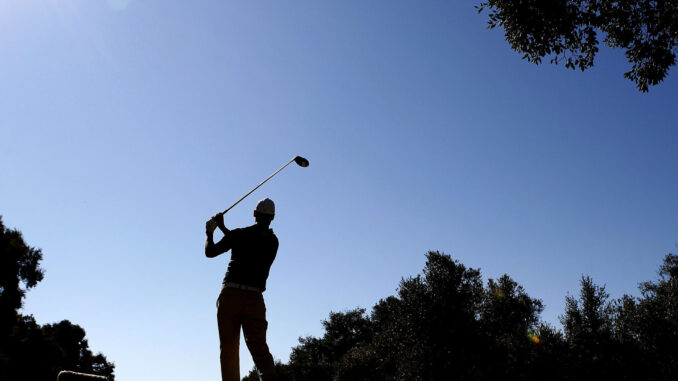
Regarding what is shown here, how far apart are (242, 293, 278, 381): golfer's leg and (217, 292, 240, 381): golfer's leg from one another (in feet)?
0.45

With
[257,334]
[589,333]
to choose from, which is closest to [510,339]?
[589,333]

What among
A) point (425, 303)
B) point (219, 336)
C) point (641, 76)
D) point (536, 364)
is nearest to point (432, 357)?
point (425, 303)

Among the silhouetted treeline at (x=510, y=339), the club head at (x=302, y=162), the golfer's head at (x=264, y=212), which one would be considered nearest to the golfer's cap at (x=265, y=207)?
the golfer's head at (x=264, y=212)

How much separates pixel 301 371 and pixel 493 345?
123ft

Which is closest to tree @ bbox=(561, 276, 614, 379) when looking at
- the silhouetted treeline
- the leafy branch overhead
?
the silhouetted treeline

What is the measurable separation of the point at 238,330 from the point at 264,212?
5.03ft

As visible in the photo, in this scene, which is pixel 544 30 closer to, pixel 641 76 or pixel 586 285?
pixel 641 76

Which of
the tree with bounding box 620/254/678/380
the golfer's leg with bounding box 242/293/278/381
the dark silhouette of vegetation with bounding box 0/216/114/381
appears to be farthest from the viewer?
the tree with bounding box 620/254/678/380

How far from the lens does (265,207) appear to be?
251 inches

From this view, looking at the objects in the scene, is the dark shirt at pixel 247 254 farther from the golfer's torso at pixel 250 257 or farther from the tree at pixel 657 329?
the tree at pixel 657 329

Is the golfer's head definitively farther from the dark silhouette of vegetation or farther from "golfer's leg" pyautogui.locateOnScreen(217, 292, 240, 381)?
the dark silhouette of vegetation

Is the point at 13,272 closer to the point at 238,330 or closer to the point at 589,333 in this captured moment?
the point at 238,330

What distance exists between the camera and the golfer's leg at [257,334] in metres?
5.79

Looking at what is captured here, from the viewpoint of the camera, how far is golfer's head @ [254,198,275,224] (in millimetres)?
6361
